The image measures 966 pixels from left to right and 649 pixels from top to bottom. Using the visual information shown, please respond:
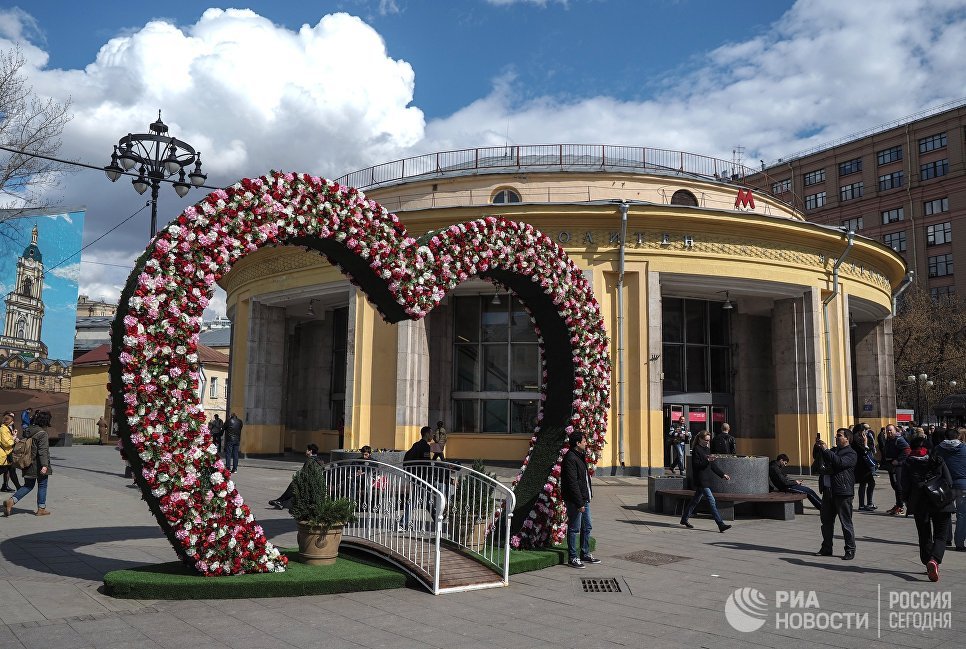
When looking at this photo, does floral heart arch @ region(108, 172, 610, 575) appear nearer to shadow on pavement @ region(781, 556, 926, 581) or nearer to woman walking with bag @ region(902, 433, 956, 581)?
shadow on pavement @ region(781, 556, 926, 581)

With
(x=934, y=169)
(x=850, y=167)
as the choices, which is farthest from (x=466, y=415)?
(x=850, y=167)

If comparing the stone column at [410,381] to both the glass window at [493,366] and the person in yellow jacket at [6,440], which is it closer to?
the glass window at [493,366]

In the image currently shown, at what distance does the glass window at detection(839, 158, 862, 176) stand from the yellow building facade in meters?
41.3

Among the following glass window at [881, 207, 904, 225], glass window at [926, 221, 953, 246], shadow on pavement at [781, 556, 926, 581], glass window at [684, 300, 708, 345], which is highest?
glass window at [881, 207, 904, 225]

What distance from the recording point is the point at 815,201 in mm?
67250

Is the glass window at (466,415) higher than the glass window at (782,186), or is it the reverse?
the glass window at (782,186)

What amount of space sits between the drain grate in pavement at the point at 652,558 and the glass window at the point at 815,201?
64973mm

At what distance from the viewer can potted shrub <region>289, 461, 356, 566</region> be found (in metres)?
7.92

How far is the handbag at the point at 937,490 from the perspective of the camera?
8.52 m

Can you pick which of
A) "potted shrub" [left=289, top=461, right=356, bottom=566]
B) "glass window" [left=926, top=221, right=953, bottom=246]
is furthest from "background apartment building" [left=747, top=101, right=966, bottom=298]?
"potted shrub" [left=289, top=461, right=356, bottom=566]

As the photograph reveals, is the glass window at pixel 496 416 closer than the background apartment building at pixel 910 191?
Yes

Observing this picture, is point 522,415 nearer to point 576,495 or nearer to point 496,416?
point 496,416

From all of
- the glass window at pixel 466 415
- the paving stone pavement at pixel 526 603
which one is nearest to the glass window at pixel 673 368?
the glass window at pixel 466 415

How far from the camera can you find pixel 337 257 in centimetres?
852
